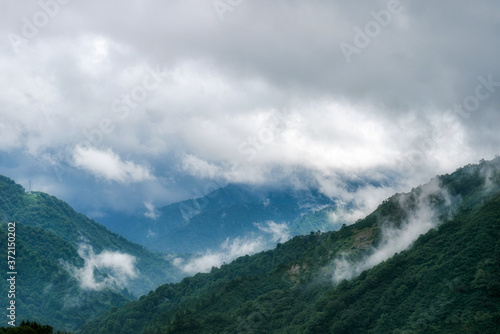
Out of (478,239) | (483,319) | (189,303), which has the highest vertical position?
(189,303)

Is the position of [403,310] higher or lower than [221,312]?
lower

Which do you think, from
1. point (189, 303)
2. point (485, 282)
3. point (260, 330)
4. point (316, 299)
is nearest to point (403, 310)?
point (485, 282)

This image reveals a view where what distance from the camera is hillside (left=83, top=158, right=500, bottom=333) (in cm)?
9912

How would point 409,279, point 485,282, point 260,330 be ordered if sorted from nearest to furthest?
point 485,282
point 409,279
point 260,330

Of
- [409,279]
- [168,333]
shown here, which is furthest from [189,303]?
[409,279]

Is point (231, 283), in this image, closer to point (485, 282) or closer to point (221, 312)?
point (221, 312)

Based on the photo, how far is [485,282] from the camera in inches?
3807

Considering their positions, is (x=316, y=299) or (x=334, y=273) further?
(x=334, y=273)

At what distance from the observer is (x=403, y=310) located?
353ft

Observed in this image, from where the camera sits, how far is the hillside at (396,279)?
325 ft

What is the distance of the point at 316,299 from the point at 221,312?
40.8m

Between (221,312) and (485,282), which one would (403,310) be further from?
(221,312)

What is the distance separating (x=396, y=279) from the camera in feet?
390

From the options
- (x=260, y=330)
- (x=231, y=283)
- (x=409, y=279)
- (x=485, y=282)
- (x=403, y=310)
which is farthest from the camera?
(x=231, y=283)
